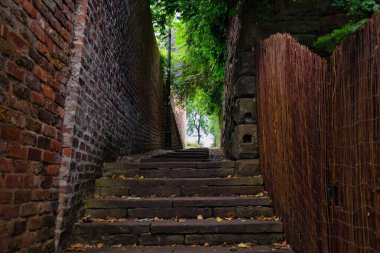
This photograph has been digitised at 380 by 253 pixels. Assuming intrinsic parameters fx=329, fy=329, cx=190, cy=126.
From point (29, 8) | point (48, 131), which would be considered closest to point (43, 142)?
point (48, 131)

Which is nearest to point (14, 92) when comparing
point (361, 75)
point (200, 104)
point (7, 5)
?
point (7, 5)

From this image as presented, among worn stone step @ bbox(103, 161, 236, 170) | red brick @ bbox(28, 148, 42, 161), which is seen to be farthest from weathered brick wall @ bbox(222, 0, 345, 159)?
red brick @ bbox(28, 148, 42, 161)

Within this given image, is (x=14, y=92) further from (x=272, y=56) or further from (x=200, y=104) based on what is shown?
(x=200, y=104)

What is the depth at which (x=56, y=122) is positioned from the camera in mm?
2893

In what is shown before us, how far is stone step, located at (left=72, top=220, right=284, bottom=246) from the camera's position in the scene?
3277 mm

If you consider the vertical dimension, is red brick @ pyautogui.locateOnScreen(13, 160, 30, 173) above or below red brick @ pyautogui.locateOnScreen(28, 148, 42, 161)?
A: below

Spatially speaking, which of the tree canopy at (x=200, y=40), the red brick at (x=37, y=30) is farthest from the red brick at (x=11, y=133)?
the tree canopy at (x=200, y=40)

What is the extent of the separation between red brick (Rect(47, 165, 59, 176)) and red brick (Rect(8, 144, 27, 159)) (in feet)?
1.52

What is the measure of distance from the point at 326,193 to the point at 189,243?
5.29 ft

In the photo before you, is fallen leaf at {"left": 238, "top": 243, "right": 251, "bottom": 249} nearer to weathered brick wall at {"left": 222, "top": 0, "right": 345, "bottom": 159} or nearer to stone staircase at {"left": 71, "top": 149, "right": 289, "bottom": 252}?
stone staircase at {"left": 71, "top": 149, "right": 289, "bottom": 252}

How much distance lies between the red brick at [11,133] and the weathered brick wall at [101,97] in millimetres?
836

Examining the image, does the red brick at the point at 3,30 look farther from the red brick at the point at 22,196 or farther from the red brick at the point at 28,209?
the red brick at the point at 28,209

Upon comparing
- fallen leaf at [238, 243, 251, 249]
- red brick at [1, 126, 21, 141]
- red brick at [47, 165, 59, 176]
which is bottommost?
fallen leaf at [238, 243, 251, 249]

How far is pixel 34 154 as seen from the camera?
2.46 meters
